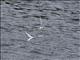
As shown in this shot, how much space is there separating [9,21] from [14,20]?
159mm

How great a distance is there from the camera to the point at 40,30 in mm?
9578

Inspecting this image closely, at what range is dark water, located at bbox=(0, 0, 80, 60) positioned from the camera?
8.46 metres

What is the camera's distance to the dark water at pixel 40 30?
27.8ft

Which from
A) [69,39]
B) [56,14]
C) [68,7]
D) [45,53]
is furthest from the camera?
[68,7]

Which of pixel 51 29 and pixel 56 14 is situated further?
pixel 56 14

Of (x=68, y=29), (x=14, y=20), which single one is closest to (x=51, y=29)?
(x=68, y=29)

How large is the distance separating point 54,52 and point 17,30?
1.41 m

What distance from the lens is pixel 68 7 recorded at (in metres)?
11.5

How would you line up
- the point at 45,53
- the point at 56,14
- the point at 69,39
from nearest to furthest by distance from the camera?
the point at 45,53 → the point at 69,39 → the point at 56,14

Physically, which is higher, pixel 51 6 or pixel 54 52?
pixel 51 6

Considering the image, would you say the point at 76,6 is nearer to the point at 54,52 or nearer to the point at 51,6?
the point at 51,6

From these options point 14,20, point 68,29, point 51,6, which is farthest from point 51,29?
point 51,6

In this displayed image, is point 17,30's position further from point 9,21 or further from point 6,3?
point 6,3

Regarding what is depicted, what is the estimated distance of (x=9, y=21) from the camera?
10.0m
